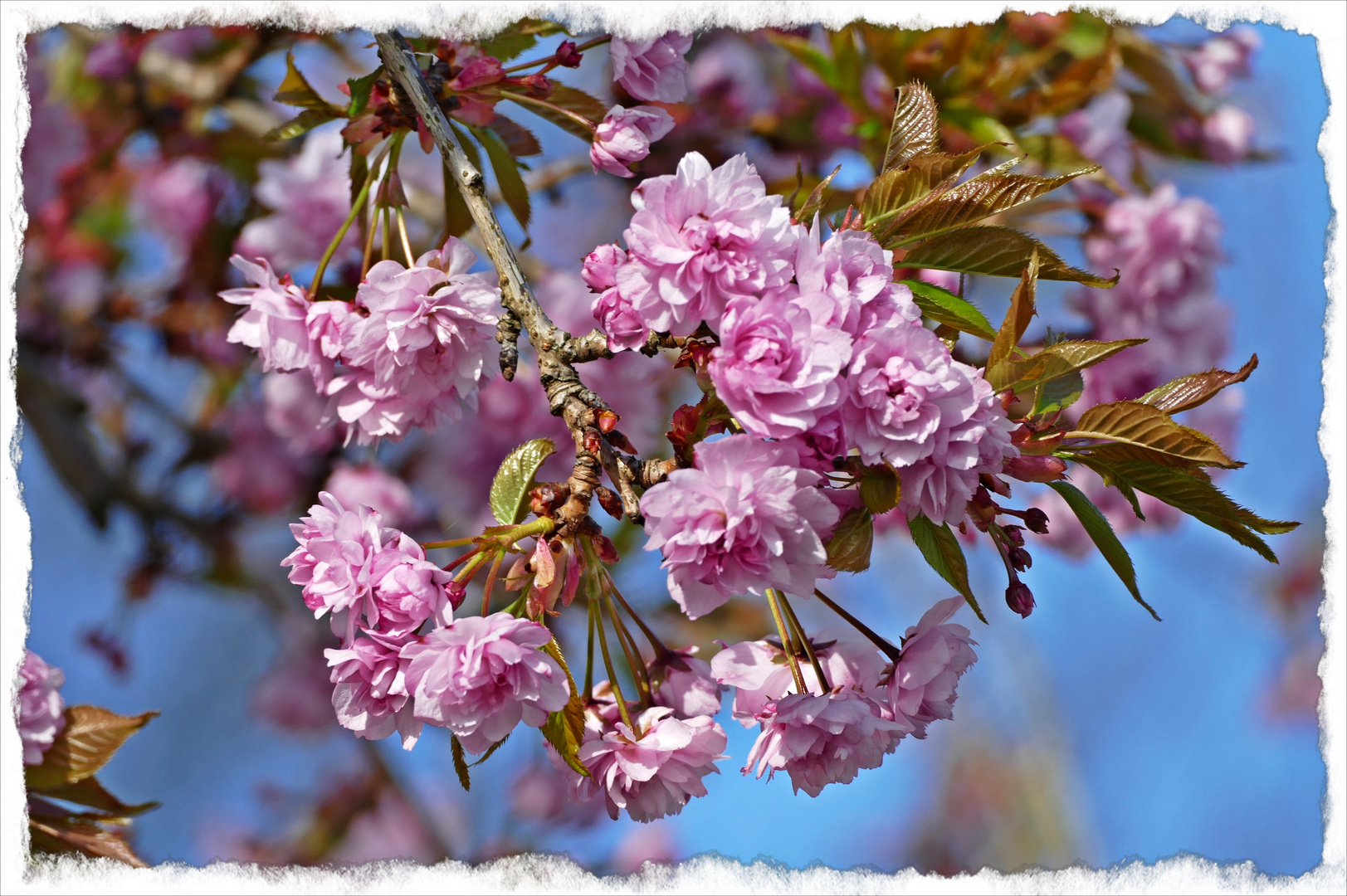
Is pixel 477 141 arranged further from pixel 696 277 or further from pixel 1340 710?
pixel 1340 710

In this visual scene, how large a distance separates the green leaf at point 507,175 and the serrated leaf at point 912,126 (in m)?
0.39

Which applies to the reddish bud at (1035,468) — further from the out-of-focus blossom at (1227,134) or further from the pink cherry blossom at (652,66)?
the out-of-focus blossom at (1227,134)

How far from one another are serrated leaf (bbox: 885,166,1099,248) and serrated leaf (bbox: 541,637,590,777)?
0.38m

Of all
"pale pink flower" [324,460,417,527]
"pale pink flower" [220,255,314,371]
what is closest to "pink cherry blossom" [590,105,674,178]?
"pale pink flower" [220,255,314,371]

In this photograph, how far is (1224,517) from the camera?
0.64 metres

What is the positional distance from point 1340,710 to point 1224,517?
0.40 m

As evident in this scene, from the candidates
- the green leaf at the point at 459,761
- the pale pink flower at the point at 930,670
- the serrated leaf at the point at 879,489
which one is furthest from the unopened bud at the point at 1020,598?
the green leaf at the point at 459,761

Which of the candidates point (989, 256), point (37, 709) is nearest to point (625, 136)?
point (989, 256)

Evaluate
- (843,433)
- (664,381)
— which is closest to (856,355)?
(843,433)

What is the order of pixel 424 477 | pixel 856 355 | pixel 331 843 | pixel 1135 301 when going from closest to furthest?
pixel 856 355 < pixel 1135 301 < pixel 424 477 < pixel 331 843

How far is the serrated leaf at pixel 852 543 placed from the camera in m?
0.60

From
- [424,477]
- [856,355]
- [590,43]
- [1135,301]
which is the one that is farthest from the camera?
[424,477]

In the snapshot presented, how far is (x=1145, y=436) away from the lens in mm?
625

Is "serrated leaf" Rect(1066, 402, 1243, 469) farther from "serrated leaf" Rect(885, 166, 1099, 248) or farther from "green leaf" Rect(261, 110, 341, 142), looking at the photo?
"green leaf" Rect(261, 110, 341, 142)
